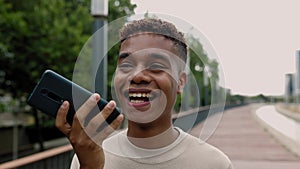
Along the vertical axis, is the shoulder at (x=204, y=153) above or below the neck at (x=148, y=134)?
below

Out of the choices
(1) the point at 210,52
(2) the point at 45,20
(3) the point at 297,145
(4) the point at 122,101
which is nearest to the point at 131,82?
(4) the point at 122,101

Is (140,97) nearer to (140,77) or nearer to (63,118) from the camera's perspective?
(140,77)

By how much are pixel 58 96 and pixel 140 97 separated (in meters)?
0.15

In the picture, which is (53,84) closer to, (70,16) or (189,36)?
(189,36)

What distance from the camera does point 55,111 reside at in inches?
29.9

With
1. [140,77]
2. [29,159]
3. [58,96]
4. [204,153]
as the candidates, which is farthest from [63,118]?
[29,159]

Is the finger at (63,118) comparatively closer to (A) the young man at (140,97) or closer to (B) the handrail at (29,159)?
(A) the young man at (140,97)

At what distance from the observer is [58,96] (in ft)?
2.50

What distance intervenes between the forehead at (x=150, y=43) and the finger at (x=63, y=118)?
15 centimetres

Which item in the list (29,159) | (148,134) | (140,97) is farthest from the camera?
(29,159)

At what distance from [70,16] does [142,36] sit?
41.8ft

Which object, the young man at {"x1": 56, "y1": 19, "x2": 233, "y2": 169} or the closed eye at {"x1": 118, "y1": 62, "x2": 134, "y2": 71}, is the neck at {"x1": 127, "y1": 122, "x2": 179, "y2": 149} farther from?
the closed eye at {"x1": 118, "y1": 62, "x2": 134, "y2": 71}

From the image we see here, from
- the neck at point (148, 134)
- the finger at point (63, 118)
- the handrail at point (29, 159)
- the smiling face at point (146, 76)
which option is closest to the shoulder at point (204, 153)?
the neck at point (148, 134)

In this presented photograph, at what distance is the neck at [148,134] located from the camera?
84 centimetres
